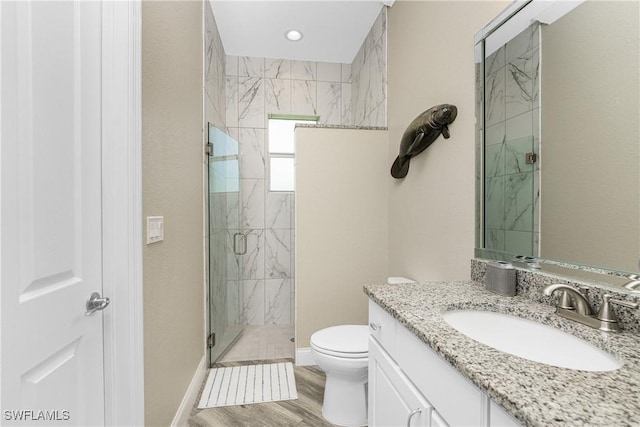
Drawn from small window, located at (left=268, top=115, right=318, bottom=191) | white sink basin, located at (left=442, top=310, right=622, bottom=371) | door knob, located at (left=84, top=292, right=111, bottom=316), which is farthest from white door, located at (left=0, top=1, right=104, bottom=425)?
small window, located at (left=268, top=115, right=318, bottom=191)

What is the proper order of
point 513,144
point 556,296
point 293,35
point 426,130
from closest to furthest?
point 556,296
point 513,144
point 426,130
point 293,35

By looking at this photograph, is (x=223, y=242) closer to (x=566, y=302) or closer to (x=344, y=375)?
(x=344, y=375)

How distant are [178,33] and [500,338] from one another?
202cm

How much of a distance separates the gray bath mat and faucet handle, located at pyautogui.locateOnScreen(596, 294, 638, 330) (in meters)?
1.73

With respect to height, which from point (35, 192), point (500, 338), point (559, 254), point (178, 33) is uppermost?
point (178, 33)

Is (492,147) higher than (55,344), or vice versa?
(492,147)

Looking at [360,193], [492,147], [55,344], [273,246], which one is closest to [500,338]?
[492,147]

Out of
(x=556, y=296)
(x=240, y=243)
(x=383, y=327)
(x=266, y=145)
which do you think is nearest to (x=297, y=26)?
(x=266, y=145)

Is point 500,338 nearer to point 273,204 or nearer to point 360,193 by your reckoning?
point 360,193

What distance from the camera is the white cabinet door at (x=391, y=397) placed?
2.62 ft

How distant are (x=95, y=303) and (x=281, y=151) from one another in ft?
8.30

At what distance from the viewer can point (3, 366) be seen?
2.17 feet

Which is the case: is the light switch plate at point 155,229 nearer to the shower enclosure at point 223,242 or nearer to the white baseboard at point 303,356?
the shower enclosure at point 223,242

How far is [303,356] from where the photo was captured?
232 centimetres
